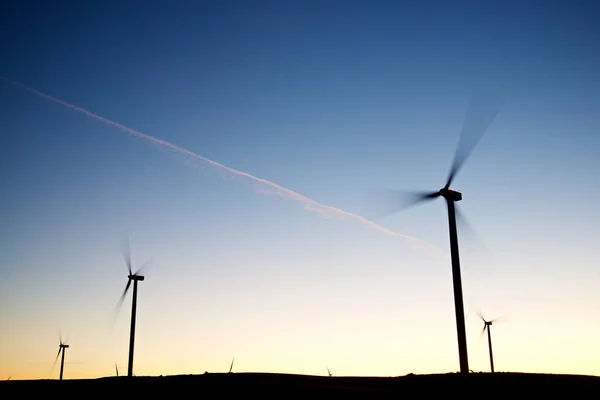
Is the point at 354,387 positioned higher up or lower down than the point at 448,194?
lower down

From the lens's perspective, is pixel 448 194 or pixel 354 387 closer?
pixel 354 387

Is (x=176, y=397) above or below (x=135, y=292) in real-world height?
below

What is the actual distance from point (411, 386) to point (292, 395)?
689 centimetres

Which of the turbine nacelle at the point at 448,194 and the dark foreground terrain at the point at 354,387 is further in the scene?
the turbine nacelle at the point at 448,194

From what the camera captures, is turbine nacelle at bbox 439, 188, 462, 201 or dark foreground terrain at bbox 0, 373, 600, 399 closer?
dark foreground terrain at bbox 0, 373, 600, 399

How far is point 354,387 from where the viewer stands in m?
36.4

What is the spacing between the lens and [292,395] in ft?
106

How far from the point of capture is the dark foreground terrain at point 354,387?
32.2 meters

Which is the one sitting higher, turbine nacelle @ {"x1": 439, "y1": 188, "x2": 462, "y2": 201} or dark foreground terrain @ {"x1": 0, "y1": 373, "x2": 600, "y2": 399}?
turbine nacelle @ {"x1": 439, "y1": 188, "x2": 462, "y2": 201}

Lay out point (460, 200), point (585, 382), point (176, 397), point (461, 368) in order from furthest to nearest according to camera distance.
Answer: point (460, 200) → point (461, 368) → point (585, 382) → point (176, 397)

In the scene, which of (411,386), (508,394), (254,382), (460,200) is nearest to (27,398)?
(254,382)

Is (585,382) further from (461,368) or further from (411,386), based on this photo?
(411,386)

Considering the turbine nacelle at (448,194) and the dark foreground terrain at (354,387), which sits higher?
the turbine nacelle at (448,194)

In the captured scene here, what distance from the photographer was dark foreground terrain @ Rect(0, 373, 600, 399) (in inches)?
1268
